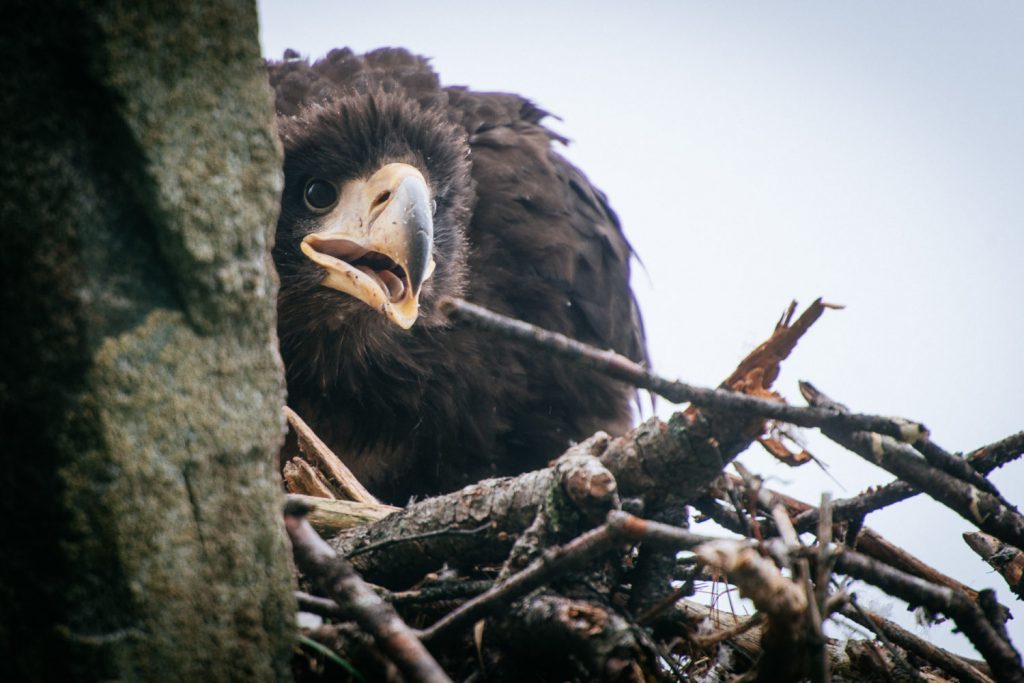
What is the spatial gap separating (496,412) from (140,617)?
256 centimetres

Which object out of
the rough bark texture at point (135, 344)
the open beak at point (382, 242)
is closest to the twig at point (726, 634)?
the rough bark texture at point (135, 344)

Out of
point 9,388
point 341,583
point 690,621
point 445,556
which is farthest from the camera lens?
point 445,556

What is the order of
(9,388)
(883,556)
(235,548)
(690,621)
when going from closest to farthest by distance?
1. (9,388)
2. (235,548)
3. (690,621)
4. (883,556)

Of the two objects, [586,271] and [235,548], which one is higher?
[586,271]

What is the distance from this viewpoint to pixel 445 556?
1.79 meters

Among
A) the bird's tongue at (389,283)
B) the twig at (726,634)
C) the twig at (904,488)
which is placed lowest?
the twig at (726,634)

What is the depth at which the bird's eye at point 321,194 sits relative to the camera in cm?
343

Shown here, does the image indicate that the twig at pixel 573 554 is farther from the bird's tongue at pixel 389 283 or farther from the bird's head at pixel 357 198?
the bird's head at pixel 357 198

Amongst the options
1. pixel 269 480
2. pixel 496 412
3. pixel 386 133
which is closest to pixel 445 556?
pixel 269 480

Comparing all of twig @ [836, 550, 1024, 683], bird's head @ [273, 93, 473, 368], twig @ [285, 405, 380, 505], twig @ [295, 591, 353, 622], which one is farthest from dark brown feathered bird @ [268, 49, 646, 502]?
twig @ [836, 550, 1024, 683]

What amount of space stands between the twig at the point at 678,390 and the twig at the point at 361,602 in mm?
414

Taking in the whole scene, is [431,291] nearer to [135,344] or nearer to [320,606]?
[320,606]

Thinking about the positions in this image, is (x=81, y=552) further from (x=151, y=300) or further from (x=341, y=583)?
(x=341, y=583)

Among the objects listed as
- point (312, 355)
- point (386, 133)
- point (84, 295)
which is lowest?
point (84, 295)
